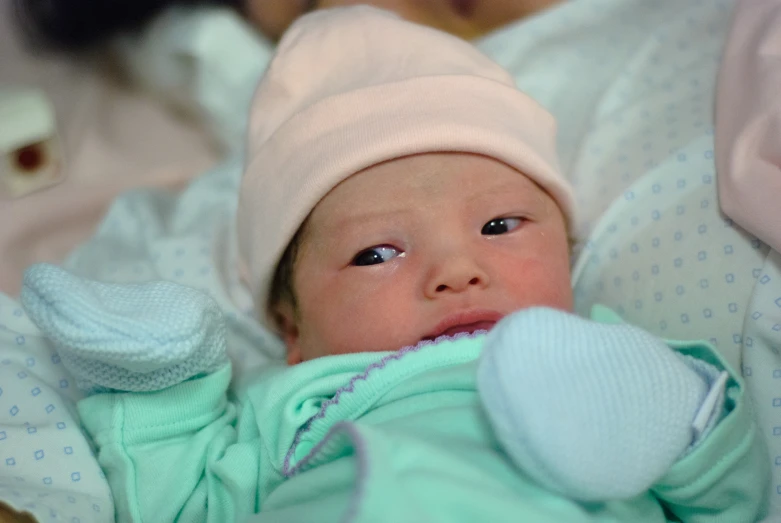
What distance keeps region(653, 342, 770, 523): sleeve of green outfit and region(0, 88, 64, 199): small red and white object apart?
1.23m

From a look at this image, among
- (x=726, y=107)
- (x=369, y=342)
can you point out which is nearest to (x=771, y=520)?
(x=369, y=342)

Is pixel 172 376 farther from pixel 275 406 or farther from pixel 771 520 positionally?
pixel 771 520

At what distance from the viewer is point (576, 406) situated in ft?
2.42

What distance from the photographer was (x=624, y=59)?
1.54 metres

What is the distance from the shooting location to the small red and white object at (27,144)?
1.50 meters

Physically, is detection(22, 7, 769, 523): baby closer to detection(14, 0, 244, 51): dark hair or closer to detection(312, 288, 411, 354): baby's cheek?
detection(312, 288, 411, 354): baby's cheek

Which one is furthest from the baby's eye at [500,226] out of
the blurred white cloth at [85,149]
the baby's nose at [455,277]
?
the blurred white cloth at [85,149]

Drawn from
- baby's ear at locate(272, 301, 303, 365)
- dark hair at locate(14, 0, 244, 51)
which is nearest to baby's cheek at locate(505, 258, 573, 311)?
baby's ear at locate(272, 301, 303, 365)

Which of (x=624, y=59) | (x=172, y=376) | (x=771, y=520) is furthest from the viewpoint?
(x=624, y=59)

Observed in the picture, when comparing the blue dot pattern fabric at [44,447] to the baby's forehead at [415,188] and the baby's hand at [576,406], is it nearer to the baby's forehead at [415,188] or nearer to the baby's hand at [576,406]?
the baby's forehead at [415,188]

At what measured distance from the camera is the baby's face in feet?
3.28

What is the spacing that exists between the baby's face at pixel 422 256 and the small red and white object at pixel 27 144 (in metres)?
0.71

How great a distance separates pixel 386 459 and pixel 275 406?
33 cm

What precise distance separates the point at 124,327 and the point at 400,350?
33 cm
